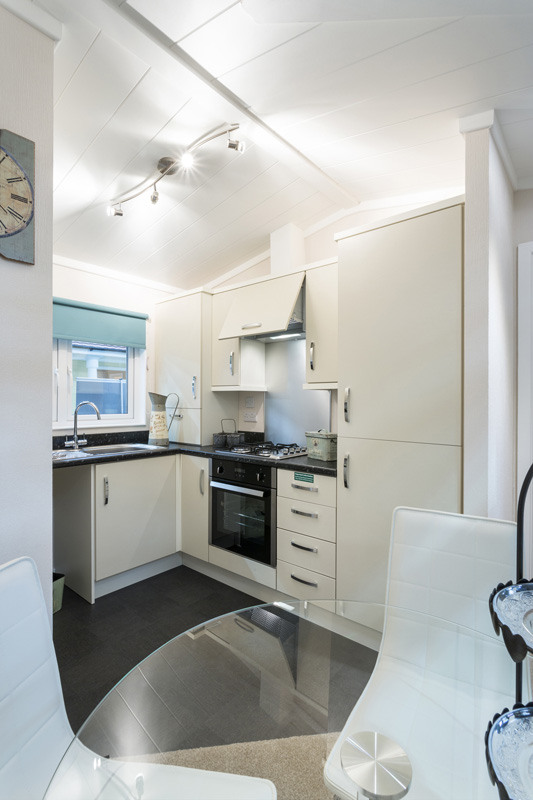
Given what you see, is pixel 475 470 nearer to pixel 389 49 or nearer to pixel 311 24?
pixel 389 49

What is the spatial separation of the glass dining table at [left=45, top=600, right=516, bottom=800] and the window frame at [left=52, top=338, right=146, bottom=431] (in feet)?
7.89

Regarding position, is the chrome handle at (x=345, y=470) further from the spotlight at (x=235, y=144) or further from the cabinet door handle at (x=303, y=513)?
the spotlight at (x=235, y=144)

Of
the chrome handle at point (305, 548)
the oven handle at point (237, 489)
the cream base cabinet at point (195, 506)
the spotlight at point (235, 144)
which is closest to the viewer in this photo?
the spotlight at point (235, 144)

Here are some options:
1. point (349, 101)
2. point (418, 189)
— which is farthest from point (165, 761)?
point (418, 189)

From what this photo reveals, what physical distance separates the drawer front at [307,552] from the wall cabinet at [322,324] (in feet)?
3.14

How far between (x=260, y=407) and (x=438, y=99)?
2354 millimetres

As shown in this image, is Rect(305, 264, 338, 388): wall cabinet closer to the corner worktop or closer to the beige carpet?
the corner worktop

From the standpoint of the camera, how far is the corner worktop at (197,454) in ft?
7.39

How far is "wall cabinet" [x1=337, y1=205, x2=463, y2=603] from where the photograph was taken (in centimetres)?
179

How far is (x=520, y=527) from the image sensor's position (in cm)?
99

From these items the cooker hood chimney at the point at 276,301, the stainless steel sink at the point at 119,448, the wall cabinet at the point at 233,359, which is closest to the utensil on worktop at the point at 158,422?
the stainless steel sink at the point at 119,448

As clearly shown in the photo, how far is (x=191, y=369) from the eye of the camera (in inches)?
131

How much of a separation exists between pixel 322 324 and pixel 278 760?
212cm

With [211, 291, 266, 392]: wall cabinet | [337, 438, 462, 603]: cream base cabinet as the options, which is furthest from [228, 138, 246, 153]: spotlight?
[337, 438, 462, 603]: cream base cabinet
